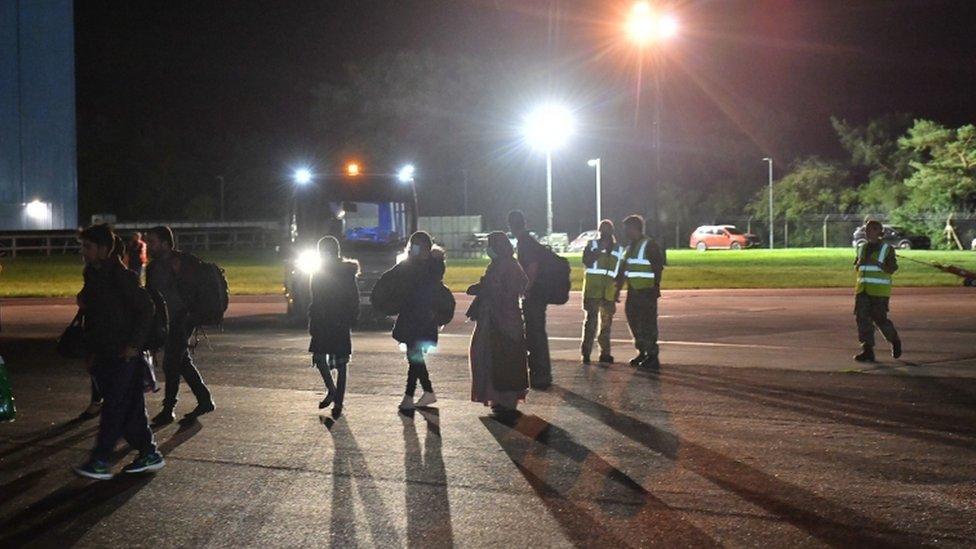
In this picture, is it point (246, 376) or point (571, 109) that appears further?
point (571, 109)

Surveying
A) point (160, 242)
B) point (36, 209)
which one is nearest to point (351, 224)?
point (160, 242)

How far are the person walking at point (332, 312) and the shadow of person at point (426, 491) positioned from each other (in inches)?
42.5

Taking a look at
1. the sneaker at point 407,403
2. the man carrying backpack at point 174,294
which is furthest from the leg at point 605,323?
the man carrying backpack at point 174,294

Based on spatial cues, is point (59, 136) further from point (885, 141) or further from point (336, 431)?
point (336, 431)

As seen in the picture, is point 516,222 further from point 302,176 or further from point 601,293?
point 302,176

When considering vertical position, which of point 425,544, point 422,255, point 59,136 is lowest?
point 425,544

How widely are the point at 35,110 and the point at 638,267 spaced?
172 ft

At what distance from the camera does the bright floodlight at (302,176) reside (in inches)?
872

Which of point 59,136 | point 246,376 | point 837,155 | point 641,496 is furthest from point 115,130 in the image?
point 641,496

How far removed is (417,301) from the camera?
11.5 meters

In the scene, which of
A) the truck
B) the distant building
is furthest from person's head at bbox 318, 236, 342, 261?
the distant building

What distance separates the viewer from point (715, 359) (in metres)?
15.4

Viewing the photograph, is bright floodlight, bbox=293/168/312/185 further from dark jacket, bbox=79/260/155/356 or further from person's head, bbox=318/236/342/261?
dark jacket, bbox=79/260/155/356

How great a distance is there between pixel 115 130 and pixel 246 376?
93.0m
